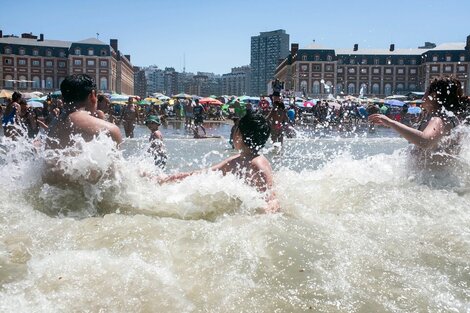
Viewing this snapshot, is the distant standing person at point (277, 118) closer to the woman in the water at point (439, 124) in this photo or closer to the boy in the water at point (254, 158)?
the woman in the water at point (439, 124)

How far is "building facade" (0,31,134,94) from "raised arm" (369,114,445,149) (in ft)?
326

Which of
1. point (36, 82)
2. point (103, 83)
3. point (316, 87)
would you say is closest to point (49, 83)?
point (36, 82)

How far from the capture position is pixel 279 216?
3.88m

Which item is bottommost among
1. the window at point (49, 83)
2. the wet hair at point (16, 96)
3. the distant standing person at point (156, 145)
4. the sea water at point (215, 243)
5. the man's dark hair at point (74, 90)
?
the sea water at point (215, 243)

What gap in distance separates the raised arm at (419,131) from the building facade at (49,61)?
99284mm

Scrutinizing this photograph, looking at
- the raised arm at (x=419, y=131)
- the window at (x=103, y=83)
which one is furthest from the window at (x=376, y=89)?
the raised arm at (x=419, y=131)

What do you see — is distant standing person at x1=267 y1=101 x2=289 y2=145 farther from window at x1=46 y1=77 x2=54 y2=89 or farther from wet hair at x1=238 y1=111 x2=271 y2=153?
window at x1=46 y1=77 x2=54 y2=89

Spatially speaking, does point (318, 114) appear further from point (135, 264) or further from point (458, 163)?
point (135, 264)

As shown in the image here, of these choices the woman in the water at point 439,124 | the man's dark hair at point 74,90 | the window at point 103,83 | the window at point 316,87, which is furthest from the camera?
the window at point 316,87

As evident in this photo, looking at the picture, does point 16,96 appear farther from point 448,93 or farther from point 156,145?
point 448,93

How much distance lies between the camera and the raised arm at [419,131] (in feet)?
16.2

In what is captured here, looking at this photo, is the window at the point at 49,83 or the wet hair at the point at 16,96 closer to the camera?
the wet hair at the point at 16,96

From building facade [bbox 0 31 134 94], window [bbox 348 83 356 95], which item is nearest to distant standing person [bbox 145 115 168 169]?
building facade [bbox 0 31 134 94]

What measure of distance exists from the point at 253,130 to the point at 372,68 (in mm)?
108080
